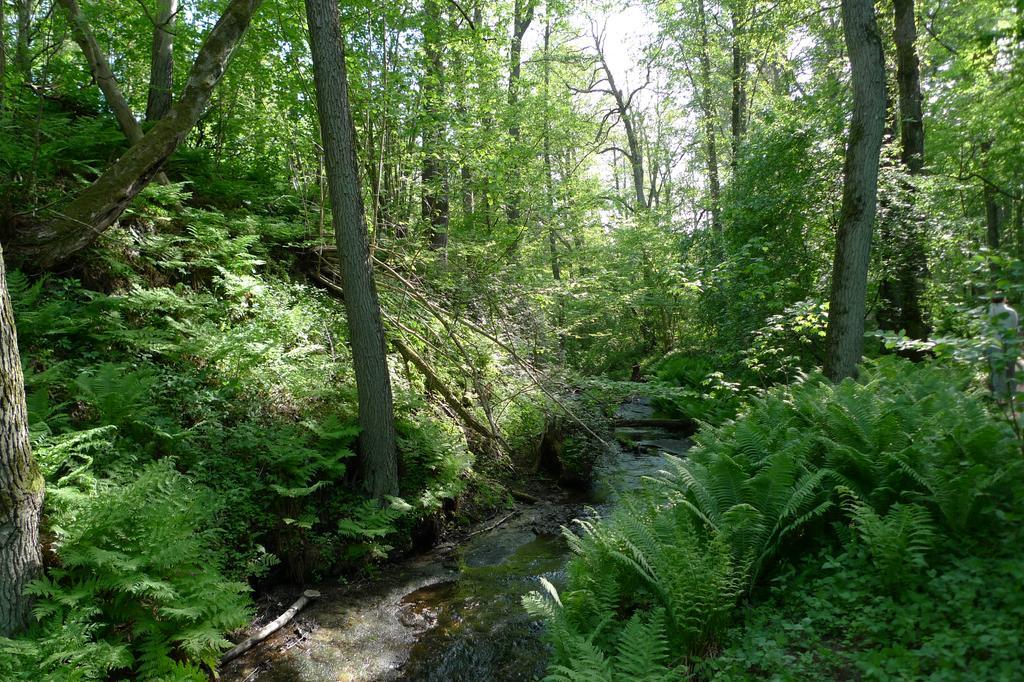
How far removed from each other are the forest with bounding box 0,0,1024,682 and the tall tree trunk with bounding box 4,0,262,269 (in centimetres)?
4

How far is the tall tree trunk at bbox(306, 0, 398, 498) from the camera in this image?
6398mm

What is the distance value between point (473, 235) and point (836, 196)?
6.80 m

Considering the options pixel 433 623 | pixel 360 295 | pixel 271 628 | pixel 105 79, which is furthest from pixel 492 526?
pixel 105 79

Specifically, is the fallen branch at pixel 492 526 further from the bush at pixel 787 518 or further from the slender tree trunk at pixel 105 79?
the slender tree trunk at pixel 105 79

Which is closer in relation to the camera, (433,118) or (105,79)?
(105,79)

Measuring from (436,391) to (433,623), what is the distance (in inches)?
149

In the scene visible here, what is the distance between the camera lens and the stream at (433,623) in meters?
4.63

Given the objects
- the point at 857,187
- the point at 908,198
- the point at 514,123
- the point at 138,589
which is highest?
the point at 514,123

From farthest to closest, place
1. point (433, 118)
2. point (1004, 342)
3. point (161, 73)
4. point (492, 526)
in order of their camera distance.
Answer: point (433, 118)
point (161, 73)
point (492, 526)
point (1004, 342)

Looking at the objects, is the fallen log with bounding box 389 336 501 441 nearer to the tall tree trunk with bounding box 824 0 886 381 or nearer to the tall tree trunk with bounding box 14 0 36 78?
the tall tree trunk with bounding box 824 0 886 381

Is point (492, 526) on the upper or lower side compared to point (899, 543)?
lower

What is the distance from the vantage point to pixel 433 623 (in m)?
5.43

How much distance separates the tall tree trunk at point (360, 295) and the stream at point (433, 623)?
1.11 metres

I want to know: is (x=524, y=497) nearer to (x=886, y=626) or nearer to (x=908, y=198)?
(x=886, y=626)
